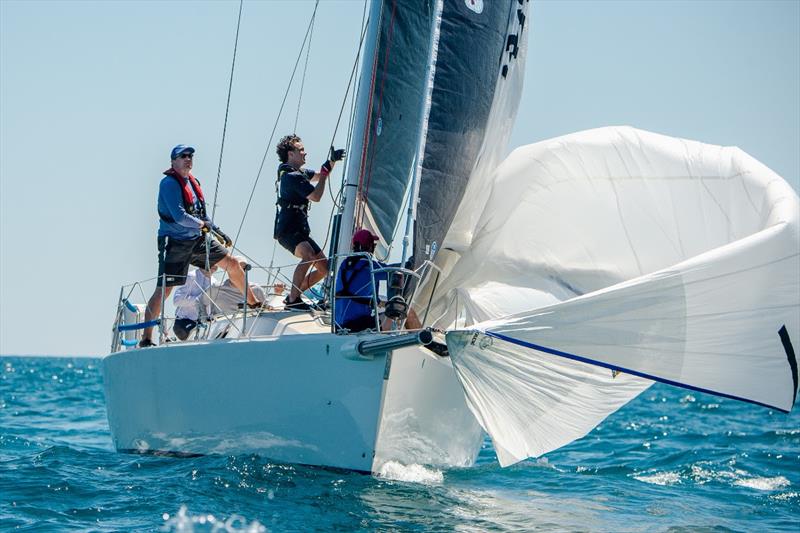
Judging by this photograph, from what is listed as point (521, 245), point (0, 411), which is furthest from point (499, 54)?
point (0, 411)

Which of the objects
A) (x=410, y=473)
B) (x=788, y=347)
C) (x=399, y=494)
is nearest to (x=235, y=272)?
(x=410, y=473)

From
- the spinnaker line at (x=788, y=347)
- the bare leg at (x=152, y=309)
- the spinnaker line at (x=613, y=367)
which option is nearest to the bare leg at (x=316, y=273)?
the bare leg at (x=152, y=309)

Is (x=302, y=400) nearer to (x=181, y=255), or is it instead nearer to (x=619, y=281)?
(x=181, y=255)

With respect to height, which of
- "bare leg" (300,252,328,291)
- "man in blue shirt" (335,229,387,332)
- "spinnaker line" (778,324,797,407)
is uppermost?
"bare leg" (300,252,328,291)

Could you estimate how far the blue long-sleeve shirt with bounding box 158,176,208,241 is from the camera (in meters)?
8.44

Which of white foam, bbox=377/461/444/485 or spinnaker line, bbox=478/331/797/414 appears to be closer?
spinnaker line, bbox=478/331/797/414

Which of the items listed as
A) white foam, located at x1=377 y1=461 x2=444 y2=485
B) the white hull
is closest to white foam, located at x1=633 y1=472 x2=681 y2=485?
the white hull

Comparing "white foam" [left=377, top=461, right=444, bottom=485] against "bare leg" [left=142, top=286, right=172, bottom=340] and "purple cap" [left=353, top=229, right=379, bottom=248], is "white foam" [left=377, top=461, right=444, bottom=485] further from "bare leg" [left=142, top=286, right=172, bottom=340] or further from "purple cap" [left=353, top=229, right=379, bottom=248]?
"bare leg" [left=142, top=286, right=172, bottom=340]

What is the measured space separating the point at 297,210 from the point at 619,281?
2685 millimetres

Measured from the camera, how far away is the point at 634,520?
6.77 m

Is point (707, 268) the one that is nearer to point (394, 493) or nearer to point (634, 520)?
point (634, 520)

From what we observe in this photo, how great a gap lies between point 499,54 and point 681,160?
1621 mm

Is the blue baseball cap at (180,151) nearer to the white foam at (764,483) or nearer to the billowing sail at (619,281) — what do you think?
the billowing sail at (619,281)

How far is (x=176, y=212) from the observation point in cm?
843
